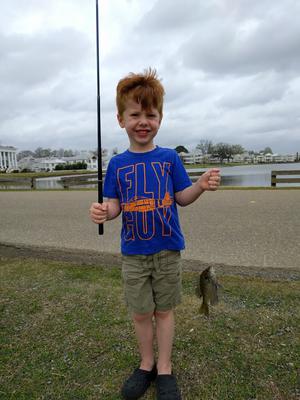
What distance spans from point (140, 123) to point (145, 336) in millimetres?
1482

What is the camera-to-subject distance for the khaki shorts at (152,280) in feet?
7.19

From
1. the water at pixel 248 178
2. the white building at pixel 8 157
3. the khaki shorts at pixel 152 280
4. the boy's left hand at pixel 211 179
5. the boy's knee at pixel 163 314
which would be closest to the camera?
the boy's left hand at pixel 211 179

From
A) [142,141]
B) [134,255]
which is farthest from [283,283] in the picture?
[142,141]

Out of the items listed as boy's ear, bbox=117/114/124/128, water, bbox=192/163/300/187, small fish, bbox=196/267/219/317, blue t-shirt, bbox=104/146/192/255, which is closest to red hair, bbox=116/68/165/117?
boy's ear, bbox=117/114/124/128

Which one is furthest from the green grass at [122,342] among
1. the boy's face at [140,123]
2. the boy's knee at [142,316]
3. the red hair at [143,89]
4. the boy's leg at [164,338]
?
the red hair at [143,89]

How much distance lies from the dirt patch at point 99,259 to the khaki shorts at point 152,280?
7.06 feet

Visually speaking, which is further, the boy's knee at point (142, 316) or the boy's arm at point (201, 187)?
the boy's knee at point (142, 316)

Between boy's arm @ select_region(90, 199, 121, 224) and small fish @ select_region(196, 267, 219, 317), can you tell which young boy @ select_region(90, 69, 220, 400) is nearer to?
boy's arm @ select_region(90, 199, 121, 224)

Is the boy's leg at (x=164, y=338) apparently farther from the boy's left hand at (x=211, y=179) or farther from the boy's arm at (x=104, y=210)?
the boy's left hand at (x=211, y=179)

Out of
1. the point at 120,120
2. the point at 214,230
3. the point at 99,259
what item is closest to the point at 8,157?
the point at 214,230

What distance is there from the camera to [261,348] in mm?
2635

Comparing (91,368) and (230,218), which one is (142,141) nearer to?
(91,368)

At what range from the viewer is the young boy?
213 centimetres

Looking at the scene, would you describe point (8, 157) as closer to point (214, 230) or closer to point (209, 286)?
point (214, 230)
